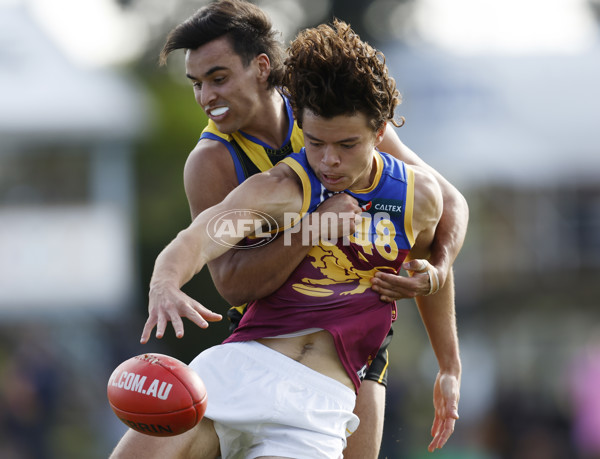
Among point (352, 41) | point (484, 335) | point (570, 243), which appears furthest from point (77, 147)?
point (352, 41)

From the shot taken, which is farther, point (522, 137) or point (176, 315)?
point (522, 137)

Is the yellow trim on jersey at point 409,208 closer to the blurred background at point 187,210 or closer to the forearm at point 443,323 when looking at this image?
the forearm at point 443,323

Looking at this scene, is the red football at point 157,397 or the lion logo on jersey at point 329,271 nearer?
the red football at point 157,397

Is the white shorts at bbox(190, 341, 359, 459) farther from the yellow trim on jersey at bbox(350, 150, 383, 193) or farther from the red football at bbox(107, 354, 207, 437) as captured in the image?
the yellow trim on jersey at bbox(350, 150, 383, 193)

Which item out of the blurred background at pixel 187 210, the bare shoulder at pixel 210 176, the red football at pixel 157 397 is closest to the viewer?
the red football at pixel 157 397

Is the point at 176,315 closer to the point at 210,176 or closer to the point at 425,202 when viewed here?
the point at 210,176

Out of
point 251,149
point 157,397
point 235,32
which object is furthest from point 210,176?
point 157,397

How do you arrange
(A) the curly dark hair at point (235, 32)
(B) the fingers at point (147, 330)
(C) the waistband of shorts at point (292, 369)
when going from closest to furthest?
(B) the fingers at point (147, 330) < (C) the waistband of shorts at point (292, 369) < (A) the curly dark hair at point (235, 32)

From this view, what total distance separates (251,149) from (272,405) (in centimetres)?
123

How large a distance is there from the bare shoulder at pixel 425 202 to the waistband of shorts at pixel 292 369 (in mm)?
761

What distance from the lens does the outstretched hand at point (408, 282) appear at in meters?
4.31

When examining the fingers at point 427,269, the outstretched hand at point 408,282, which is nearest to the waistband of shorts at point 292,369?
the outstretched hand at point 408,282

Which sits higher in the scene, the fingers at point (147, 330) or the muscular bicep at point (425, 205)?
the muscular bicep at point (425, 205)

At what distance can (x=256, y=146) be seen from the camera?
469cm
